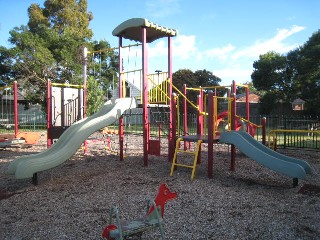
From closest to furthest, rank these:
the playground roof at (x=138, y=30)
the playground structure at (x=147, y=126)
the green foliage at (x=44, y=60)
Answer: the playground structure at (x=147, y=126)
the playground roof at (x=138, y=30)
the green foliage at (x=44, y=60)

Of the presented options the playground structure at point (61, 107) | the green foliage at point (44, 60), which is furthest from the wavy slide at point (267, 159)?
the green foliage at point (44, 60)

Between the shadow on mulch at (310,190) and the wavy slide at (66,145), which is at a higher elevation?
the wavy slide at (66,145)

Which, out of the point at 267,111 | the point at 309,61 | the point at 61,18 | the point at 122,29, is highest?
the point at 61,18

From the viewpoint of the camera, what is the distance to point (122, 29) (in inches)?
336

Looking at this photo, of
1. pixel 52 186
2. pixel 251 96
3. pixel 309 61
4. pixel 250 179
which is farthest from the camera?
pixel 251 96

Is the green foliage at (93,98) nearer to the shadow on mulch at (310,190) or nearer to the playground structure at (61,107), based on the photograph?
the playground structure at (61,107)

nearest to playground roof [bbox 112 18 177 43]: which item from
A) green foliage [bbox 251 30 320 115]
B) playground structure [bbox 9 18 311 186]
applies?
playground structure [bbox 9 18 311 186]

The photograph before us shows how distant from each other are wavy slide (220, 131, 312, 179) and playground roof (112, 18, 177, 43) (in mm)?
3543

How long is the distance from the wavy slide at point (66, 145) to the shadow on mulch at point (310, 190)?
4278mm

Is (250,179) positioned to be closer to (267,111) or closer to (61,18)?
(267,111)

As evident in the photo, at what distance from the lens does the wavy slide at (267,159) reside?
5.54 metres

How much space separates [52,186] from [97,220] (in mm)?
2404

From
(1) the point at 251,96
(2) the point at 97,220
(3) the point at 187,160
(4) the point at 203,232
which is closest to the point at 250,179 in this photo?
(3) the point at 187,160

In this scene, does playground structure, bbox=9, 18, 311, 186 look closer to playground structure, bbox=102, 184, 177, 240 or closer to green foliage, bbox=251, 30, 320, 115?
playground structure, bbox=102, 184, 177, 240
